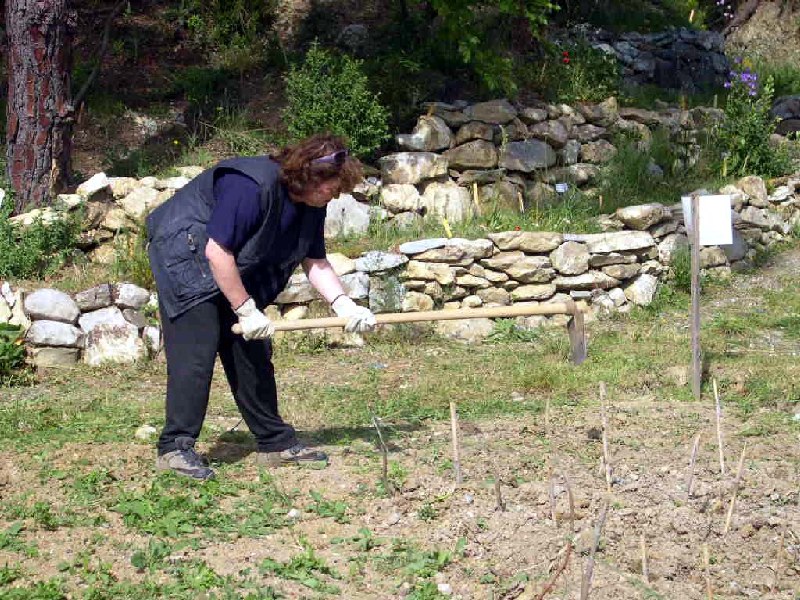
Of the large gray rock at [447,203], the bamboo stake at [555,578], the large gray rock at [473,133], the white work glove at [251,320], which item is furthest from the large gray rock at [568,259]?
the bamboo stake at [555,578]

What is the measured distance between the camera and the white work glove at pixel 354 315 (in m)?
5.56

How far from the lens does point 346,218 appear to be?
9258mm

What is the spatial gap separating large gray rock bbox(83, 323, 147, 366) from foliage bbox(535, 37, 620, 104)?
5037 mm

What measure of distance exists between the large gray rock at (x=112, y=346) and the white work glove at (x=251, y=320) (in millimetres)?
2966

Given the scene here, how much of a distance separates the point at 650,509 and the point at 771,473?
0.83 metres

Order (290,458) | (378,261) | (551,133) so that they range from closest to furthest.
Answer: (290,458) < (378,261) < (551,133)

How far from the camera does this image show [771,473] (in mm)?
5617

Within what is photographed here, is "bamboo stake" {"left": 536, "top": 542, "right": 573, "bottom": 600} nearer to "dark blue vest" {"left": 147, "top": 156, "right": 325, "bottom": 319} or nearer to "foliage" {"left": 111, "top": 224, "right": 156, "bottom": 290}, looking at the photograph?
"dark blue vest" {"left": 147, "top": 156, "right": 325, "bottom": 319}

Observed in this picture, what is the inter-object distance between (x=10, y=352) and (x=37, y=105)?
245 cm

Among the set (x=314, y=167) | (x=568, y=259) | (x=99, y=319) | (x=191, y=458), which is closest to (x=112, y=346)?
(x=99, y=319)

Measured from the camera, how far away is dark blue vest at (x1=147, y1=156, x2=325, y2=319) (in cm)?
518

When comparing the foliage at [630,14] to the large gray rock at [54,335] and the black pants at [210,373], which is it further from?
the black pants at [210,373]

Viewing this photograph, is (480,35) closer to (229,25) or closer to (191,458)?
(229,25)

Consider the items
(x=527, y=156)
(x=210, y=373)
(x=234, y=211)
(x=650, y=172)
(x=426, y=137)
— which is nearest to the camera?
(x=234, y=211)
